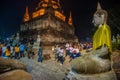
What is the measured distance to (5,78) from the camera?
184 inches

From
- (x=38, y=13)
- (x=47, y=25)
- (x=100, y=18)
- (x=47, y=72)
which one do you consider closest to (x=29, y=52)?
(x=47, y=72)

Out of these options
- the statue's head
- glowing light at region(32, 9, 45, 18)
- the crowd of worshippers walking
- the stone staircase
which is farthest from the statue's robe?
glowing light at region(32, 9, 45, 18)

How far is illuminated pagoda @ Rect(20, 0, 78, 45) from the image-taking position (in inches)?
1888

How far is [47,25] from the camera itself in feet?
168

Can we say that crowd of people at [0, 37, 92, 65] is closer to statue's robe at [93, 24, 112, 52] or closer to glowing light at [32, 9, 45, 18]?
statue's robe at [93, 24, 112, 52]

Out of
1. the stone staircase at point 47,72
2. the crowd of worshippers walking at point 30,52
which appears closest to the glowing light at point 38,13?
the crowd of worshippers walking at point 30,52

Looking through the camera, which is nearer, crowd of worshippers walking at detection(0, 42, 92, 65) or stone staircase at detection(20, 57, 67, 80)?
stone staircase at detection(20, 57, 67, 80)

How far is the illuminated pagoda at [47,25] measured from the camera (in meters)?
48.0

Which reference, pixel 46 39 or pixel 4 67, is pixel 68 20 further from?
pixel 4 67

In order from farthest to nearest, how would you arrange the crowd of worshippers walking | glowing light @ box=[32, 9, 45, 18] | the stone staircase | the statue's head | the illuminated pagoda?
glowing light @ box=[32, 9, 45, 18]
the illuminated pagoda
the crowd of worshippers walking
the stone staircase
the statue's head

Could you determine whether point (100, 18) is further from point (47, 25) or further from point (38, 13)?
point (38, 13)

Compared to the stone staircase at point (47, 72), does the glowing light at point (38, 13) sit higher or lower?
higher

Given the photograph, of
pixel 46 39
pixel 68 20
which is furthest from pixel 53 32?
pixel 68 20

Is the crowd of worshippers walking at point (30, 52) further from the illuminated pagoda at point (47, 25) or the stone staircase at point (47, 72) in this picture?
the illuminated pagoda at point (47, 25)
